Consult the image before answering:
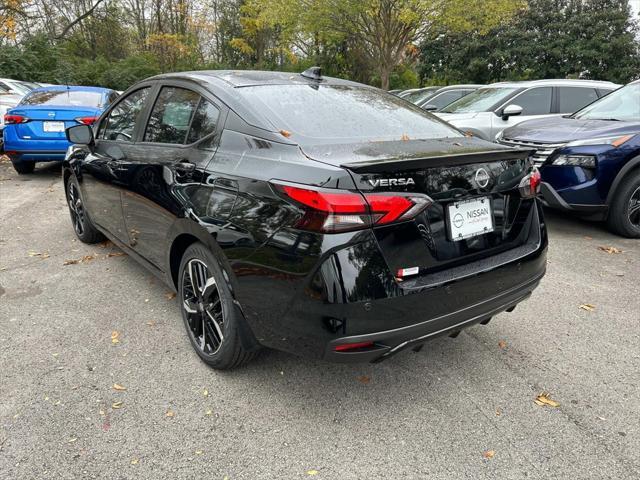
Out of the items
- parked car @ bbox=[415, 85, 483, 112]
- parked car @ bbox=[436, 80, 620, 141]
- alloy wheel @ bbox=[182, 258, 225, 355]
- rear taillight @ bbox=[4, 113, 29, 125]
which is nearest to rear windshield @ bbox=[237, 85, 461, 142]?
alloy wheel @ bbox=[182, 258, 225, 355]

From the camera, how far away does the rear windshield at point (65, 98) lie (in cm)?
853

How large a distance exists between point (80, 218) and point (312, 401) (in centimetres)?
361

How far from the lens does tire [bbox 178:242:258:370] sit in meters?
2.50

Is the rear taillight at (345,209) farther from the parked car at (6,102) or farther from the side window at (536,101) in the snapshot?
the parked car at (6,102)

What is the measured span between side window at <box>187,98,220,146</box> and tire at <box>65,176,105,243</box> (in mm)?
2324

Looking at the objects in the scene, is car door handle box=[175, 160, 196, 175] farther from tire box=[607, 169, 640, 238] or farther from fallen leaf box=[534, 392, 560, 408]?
tire box=[607, 169, 640, 238]

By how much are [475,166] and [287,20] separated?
1663 cm

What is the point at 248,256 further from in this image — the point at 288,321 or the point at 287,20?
the point at 287,20

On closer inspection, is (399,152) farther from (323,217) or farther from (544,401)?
(544,401)

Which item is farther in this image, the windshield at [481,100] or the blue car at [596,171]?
the windshield at [481,100]

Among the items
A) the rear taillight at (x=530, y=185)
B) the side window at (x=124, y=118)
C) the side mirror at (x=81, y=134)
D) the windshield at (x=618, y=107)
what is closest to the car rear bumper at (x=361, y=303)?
the rear taillight at (x=530, y=185)

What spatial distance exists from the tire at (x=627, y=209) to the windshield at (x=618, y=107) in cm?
86

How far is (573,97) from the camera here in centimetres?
820

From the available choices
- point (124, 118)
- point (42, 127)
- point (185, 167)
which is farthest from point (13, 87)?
point (185, 167)
